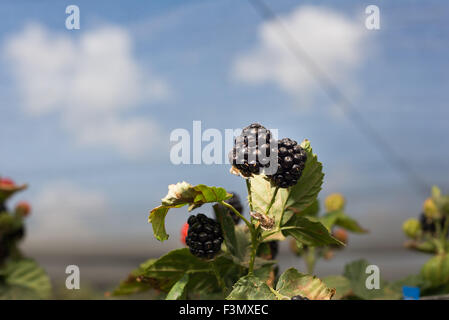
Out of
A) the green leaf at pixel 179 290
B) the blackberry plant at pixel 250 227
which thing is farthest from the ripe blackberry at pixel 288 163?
the green leaf at pixel 179 290

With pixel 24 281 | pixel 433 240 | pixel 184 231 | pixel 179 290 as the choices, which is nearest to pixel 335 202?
pixel 433 240

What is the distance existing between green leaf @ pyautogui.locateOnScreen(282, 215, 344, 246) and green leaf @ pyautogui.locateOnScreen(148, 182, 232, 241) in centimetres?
12

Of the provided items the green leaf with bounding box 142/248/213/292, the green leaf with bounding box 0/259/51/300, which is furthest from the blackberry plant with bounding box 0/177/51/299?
the green leaf with bounding box 142/248/213/292

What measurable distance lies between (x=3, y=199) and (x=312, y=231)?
1.27m

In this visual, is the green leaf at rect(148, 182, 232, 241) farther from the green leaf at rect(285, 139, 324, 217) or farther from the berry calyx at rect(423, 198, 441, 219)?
the berry calyx at rect(423, 198, 441, 219)

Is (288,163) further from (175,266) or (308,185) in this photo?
(175,266)

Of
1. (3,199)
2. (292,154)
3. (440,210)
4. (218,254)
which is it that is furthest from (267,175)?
(3,199)

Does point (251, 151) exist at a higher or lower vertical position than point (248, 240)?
higher

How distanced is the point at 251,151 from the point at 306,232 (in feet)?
0.56

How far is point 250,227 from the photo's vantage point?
0.65 meters

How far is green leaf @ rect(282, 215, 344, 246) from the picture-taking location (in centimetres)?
68

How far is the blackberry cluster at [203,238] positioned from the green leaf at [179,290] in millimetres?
54

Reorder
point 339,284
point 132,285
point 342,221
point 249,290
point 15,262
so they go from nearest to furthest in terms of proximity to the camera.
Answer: point 249,290 → point 132,285 → point 339,284 → point 342,221 → point 15,262

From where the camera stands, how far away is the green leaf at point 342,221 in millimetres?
→ 1169
